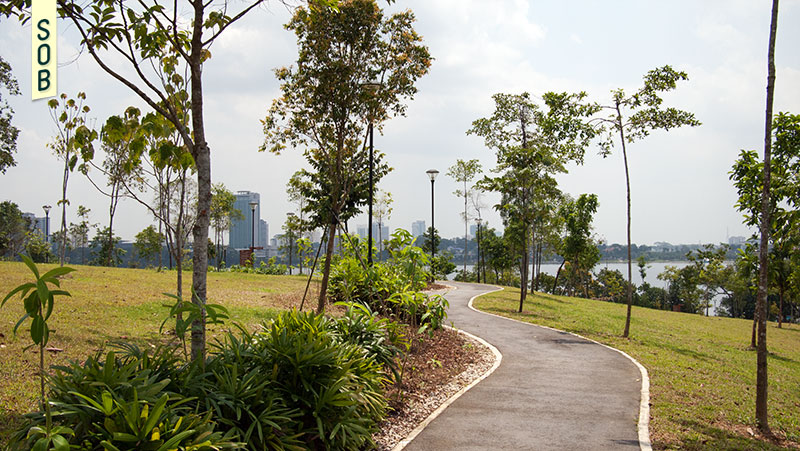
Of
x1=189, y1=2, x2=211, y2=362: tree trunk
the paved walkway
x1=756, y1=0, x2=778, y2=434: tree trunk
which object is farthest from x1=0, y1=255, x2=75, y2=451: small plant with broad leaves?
x1=756, y1=0, x2=778, y2=434: tree trunk

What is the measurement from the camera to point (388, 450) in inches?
200

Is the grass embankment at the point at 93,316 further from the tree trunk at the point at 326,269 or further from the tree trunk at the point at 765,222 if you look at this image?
the tree trunk at the point at 765,222

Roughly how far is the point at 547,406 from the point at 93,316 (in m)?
7.92

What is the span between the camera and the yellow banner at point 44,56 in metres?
3.33

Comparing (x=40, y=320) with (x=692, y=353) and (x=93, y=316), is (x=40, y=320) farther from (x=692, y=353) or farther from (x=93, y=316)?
(x=692, y=353)

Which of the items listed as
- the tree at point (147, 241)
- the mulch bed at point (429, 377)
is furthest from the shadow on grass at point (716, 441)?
the tree at point (147, 241)

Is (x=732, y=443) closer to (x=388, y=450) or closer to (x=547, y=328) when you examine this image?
(x=388, y=450)

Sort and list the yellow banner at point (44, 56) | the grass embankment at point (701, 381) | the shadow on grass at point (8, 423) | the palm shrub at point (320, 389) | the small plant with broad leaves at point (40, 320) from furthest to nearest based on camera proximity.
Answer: the grass embankment at point (701, 381) → the palm shrub at point (320, 389) → the shadow on grass at point (8, 423) → the yellow banner at point (44, 56) → the small plant with broad leaves at point (40, 320)

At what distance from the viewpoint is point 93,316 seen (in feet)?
29.6

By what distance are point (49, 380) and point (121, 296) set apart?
8.81 m

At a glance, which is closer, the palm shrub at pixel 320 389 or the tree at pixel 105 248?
the palm shrub at pixel 320 389

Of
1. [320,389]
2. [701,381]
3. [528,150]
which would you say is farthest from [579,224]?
[320,389]

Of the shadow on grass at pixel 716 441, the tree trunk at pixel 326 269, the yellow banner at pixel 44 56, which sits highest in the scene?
the yellow banner at pixel 44 56

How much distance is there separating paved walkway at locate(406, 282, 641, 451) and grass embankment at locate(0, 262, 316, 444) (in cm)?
381
